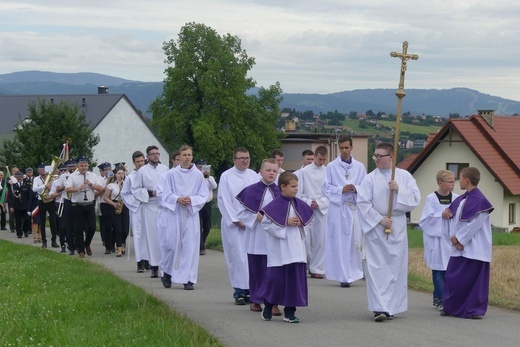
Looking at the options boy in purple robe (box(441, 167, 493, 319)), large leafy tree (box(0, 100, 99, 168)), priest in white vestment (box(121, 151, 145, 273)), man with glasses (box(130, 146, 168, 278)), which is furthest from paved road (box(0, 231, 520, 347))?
large leafy tree (box(0, 100, 99, 168))

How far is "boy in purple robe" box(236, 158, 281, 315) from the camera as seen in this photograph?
12.8 m

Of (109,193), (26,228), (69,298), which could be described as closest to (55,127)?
(26,228)

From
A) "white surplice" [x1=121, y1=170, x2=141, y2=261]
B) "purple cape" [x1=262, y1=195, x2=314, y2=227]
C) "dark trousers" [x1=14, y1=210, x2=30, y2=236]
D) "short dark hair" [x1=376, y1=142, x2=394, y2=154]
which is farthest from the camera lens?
"dark trousers" [x1=14, y1=210, x2=30, y2=236]

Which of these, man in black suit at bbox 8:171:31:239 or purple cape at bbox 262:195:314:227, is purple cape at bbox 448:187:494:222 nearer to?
purple cape at bbox 262:195:314:227

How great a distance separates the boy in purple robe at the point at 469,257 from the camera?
12234mm

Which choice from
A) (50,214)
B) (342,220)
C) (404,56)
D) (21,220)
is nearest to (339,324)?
(404,56)

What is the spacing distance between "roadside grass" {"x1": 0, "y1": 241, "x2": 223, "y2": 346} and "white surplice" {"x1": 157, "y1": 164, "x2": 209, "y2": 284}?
91 cm

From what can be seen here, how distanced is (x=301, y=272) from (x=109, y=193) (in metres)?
11.5

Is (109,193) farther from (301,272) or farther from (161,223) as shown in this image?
(301,272)

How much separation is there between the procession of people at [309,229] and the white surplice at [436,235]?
0.05 feet

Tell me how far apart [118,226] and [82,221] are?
1527mm

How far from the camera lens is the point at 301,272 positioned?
1181 centimetres

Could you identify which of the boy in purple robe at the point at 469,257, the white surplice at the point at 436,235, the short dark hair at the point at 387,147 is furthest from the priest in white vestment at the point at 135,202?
the boy in purple robe at the point at 469,257

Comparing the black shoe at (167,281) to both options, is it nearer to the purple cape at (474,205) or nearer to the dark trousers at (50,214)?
the purple cape at (474,205)
